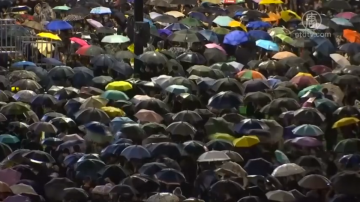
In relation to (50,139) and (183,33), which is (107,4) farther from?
(50,139)

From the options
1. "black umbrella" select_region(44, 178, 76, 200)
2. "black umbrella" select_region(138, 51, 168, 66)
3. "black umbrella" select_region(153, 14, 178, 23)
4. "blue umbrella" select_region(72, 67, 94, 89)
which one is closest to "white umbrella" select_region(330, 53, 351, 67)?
"black umbrella" select_region(138, 51, 168, 66)

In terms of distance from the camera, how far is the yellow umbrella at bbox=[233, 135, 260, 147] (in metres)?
16.5

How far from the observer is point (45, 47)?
942 inches

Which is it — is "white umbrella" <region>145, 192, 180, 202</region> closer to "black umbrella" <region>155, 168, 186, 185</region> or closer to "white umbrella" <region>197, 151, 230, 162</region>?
"black umbrella" <region>155, 168, 186, 185</region>

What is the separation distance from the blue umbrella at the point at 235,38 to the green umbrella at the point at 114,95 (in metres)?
5.12

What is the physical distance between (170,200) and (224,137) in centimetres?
298

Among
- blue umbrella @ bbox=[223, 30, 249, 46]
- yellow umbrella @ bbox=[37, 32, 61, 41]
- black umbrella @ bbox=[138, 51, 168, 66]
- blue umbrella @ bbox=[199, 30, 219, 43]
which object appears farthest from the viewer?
blue umbrella @ bbox=[199, 30, 219, 43]

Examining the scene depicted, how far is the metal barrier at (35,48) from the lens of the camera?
2356 centimetres

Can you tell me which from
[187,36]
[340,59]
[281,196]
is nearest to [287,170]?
[281,196]

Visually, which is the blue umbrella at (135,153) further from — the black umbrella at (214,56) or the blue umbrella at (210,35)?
the blue umbrella at (210,35)

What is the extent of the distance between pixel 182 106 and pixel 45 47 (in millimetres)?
6040

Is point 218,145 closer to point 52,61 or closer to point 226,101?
point 226,101

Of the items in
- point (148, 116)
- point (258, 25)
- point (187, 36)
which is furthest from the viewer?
point (258, 25)

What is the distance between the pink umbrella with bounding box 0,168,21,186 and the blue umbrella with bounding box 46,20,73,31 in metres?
10.1
